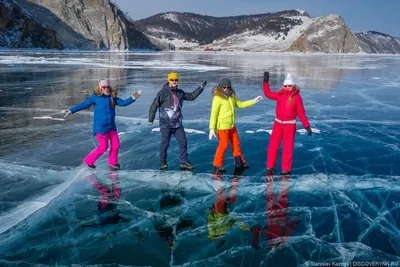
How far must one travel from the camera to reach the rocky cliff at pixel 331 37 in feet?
427

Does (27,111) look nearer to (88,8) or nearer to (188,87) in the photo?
(188,87)

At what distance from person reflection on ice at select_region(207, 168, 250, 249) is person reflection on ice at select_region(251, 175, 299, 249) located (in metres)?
0.22

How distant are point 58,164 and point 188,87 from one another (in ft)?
27.7

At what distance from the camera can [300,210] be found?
4.02 m

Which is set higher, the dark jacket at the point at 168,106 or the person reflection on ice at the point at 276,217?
the dark jacket at the point at 168,106

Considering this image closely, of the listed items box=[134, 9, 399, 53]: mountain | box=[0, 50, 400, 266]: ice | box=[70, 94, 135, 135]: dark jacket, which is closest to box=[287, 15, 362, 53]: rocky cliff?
box=[134, 9, 399, 53]: mountain

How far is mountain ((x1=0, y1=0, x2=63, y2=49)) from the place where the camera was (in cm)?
4772

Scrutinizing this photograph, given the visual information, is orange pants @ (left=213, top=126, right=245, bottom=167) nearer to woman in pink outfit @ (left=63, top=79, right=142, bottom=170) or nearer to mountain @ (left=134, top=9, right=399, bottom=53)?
woman in pink outfit @ (left=63, top=79, right=142, bottom=170)

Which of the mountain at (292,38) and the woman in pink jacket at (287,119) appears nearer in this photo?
the woman in pink jacket at (287,119)

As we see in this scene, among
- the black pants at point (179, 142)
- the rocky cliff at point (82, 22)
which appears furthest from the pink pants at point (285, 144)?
the rocky cliff at point (82, 22)

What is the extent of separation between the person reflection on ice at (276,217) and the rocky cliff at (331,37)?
129 m

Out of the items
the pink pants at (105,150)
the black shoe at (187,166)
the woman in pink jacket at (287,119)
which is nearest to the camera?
the woman in pink jacket at (287,119)

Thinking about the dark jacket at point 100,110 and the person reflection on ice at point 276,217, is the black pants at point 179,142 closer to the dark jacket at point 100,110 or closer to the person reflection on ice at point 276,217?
the dark jacket at point 100,110

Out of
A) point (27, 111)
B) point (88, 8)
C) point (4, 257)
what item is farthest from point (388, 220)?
point (88, 8)
